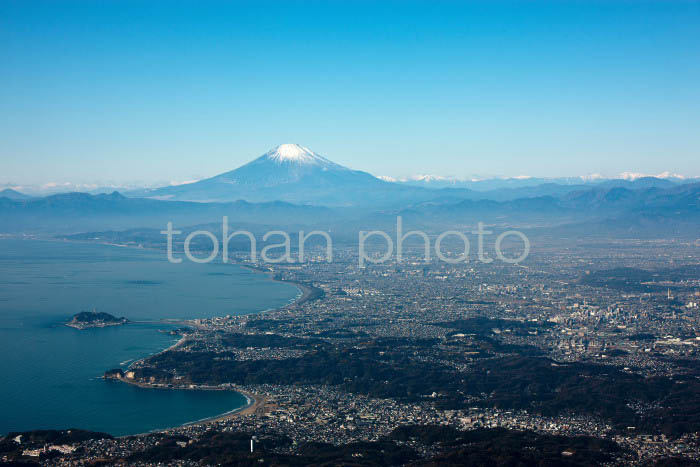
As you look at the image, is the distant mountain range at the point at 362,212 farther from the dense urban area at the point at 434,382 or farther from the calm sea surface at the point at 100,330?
the dense urban area at the point at 434,382

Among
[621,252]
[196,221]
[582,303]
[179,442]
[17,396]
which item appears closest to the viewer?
[179,442]

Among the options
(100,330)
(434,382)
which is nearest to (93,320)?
(100,330)

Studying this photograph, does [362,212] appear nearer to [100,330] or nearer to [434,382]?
[100,330]

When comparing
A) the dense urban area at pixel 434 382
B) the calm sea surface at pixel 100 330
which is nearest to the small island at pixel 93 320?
the calm sea surface at pixel 100 330

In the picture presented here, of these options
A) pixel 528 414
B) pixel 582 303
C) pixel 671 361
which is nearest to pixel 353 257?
pixel 582 303

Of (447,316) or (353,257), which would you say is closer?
(447,316)

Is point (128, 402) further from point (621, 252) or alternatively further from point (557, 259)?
point (621, 252)

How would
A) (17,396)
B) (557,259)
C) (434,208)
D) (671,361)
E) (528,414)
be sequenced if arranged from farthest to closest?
(434,208)
(557,259)
(671,361)
(17,396)
(528,414)
